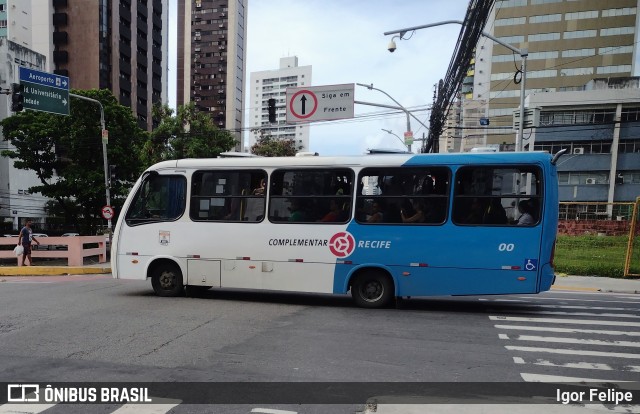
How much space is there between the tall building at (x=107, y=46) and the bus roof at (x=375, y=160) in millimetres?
57912

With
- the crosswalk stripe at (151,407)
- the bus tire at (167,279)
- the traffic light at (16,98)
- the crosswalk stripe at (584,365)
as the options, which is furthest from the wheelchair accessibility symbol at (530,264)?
the traffic light at (16,98)

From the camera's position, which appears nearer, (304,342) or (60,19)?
(304,342)

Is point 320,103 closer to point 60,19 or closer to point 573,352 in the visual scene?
point 573,352

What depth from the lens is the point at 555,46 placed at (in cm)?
6538

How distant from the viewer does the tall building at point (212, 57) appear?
97938mm

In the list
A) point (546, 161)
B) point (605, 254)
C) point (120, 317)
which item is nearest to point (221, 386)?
point (120, 317)

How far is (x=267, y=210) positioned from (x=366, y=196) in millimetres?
2096

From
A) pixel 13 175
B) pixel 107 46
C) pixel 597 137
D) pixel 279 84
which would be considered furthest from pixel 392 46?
pixel 279 84

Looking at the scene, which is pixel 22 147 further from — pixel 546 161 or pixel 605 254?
pixel 605 254

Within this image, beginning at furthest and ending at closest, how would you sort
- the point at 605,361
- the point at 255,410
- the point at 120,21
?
the point at 120,21, the point at 605,361, the point at 255,410

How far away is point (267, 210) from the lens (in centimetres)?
932

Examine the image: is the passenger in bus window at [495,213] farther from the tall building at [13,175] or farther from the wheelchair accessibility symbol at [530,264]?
the tall building at [13,175]

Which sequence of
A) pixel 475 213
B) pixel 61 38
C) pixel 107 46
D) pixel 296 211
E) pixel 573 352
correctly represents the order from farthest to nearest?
pixel 107 46
pixel 61 38
pixel 296 211
pixel 475 213
pixel 573 352

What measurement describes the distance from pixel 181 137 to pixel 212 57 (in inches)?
3056
